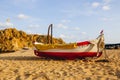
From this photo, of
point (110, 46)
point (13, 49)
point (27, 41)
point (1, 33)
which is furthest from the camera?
point (27, 41)

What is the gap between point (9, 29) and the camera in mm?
43094

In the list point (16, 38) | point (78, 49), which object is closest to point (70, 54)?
point (78, 49)

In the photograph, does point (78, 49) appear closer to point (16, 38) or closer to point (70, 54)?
point (70, 54)

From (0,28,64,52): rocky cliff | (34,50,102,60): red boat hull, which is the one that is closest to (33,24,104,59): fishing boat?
(34,50,102,60): red boat hull

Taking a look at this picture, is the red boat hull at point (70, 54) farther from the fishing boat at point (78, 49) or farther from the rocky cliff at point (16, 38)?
the rocky cliff at point (16, 38)

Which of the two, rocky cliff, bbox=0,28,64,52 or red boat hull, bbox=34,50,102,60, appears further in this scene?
rocky cliff, bbox=0,28,64,52

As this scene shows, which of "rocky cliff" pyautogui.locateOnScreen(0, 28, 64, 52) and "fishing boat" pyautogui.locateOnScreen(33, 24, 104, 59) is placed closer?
"fishing boat" pyautogui.locateOnScreen(33, 24, 104, 59)

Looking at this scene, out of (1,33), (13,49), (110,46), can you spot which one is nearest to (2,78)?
(13,49)

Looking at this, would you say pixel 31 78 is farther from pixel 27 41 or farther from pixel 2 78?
pixel 27 41

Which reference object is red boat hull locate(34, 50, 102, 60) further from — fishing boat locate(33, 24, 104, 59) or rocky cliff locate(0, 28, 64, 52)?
rocky cliff locate(0, 28, 64, 52)

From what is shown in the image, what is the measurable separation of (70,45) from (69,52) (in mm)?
477

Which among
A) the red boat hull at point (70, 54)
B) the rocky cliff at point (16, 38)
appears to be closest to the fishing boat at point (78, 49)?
the red boat hull at point (70, 54)

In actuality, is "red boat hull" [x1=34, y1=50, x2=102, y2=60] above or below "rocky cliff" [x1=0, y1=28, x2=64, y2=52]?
below

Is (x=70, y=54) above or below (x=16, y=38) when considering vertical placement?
below
